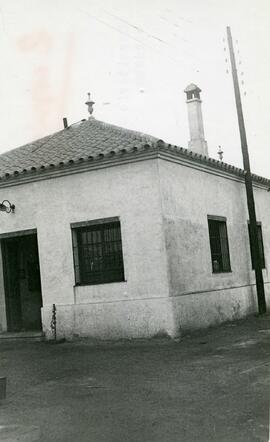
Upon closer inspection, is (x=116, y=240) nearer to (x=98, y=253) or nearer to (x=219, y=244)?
(x=98, y=253)

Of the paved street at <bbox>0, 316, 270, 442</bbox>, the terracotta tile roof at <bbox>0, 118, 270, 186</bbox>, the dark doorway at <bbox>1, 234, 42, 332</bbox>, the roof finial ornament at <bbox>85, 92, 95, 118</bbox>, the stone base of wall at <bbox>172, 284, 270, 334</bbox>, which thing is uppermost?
the roof finial ornament at <bbox>85, 92, 95, 118</bbox>

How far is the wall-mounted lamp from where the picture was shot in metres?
12.8

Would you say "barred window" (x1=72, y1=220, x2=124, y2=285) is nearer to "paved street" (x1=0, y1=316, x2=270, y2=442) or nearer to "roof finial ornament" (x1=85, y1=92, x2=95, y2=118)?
"paved street" (x1=0, y1=316, x2=270, y2=442)

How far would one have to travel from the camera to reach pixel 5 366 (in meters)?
9.78

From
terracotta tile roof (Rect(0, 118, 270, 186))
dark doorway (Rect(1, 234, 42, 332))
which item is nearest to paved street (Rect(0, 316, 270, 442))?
dark doorway (Rect(1, 234, 42, 332))

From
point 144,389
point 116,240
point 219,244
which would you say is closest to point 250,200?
point 219,244

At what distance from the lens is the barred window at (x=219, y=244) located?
13542mm

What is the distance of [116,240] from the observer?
1171 cm

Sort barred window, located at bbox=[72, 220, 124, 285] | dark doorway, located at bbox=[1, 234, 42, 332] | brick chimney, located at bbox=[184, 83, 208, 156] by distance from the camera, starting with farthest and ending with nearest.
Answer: brick chimney, located at bbox=[184, 83, 208, 156], dark doorway, located at bbox=[1, 234, 42, 332], barred window, located at bbox=[72, 220, 124, 285]

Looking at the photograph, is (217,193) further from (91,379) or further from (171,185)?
(91,379)

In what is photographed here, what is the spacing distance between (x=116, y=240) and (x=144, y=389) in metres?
4.88

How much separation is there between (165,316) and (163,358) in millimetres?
1581

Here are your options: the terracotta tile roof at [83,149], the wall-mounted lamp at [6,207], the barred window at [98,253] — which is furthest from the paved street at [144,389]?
the terracotta tile roof at [83,149]

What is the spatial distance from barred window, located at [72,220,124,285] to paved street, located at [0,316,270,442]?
1481mm
